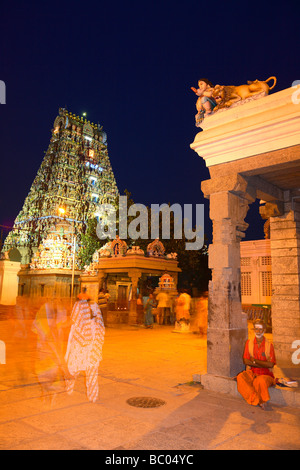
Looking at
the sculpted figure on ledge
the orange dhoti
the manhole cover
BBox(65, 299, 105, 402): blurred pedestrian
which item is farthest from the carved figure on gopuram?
the manhole cover

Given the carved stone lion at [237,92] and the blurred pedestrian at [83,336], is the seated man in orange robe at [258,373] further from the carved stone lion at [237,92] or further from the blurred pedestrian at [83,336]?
the carved stone lion at [237,92]

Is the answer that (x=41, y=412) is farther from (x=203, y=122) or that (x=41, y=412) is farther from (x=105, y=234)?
(x=105, y=234)

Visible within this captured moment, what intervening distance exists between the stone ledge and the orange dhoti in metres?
0.20

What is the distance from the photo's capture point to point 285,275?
322 inches

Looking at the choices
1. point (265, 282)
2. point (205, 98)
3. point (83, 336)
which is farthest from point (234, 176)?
point (265, 282)

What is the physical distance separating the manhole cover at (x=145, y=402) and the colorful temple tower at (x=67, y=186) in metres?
52.3

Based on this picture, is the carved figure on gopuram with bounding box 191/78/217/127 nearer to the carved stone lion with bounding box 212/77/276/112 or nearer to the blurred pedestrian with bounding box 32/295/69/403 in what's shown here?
the carved stone lion with bounding box 212/77/276/112

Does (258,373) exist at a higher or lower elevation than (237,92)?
lower

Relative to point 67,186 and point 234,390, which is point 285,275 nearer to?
point 234,390

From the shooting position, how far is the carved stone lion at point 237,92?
254 inches

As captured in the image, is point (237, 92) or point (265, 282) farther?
point (265, 282)

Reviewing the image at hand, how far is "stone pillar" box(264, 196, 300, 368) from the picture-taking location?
26.0ft

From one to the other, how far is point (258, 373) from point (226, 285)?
1560mm

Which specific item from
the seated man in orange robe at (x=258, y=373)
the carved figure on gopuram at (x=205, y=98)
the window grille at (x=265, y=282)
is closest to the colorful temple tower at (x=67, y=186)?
the window grille at (x=265, y=282)
